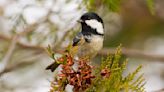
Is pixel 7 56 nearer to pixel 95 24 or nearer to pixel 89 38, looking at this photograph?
pixel 89 38

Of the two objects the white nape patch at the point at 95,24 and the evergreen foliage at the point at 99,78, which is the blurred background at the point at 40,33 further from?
the evergreen foliage at the point at 99,78

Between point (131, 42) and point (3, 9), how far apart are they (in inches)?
111

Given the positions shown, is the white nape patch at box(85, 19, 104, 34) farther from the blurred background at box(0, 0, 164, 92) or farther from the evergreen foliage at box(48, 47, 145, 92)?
the evergreen foliage at box(48, 47, 145, 92)

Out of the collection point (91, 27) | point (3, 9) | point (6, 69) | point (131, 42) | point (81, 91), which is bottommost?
point (81, 91)

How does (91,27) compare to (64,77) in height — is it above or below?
above

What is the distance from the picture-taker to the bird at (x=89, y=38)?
3.32 m

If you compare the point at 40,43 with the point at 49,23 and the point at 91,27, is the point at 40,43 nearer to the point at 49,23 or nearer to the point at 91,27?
the point at 49,23

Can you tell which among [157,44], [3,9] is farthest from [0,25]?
[157,44]

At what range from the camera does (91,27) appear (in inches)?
134

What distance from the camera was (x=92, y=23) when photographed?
3.31 m

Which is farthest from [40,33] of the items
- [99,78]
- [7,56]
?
[99,78]

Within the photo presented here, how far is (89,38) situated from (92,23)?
0.47ft

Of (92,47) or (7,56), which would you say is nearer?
(92,47)

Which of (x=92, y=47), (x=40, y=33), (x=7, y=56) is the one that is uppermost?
(x=40, y=33)
